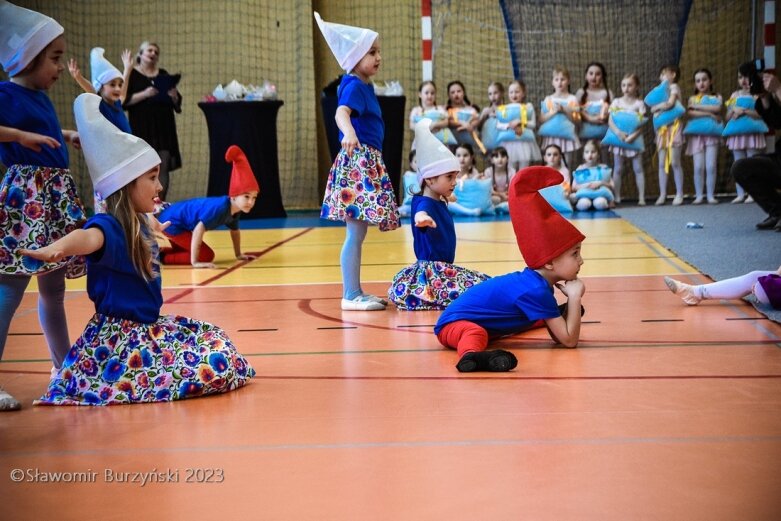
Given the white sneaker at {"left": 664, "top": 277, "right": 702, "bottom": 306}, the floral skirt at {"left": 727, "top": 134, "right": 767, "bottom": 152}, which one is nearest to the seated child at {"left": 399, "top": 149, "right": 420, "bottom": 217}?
the floral skirt at {"left": 727, "top": 134, "right": 767, "bottom": 152}

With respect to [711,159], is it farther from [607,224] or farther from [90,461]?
[90,461]

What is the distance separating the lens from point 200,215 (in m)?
6.34

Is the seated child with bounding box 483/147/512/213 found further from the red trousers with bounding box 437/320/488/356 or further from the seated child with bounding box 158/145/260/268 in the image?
the red trousers with bounding box 437/320/488/356

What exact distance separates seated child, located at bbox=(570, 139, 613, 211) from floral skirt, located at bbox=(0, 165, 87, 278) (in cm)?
753

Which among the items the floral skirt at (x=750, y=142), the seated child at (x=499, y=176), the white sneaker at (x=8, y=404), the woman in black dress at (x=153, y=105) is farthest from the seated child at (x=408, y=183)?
the white sneaker at (x=8, y=404)

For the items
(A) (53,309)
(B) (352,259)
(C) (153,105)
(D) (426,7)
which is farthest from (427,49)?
(A) (53,309)

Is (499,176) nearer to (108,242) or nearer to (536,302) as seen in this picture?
(536,302)

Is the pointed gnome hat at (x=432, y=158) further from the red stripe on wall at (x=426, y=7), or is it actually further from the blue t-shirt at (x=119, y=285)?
the red stripe on wall at (x=426, y=7)

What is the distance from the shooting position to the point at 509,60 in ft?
38.9

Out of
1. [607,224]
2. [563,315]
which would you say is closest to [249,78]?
[607,224]

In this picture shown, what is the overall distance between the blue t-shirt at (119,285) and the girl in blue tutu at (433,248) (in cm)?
170

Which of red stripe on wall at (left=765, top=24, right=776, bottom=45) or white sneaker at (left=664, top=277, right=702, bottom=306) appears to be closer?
white sneaker at (left=664, top=277, right=702, bottom=306)

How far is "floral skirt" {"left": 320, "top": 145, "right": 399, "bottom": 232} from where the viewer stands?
4.51m

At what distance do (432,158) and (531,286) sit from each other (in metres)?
1.35
